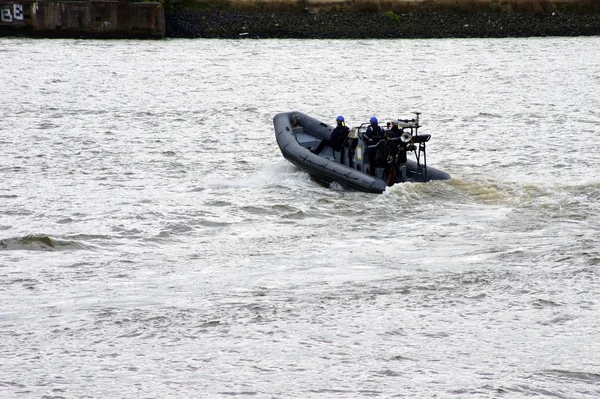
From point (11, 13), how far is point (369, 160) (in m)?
38.4

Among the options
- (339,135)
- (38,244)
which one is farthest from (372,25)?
(38,244)

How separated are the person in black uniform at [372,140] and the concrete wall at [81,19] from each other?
3535 centimetres

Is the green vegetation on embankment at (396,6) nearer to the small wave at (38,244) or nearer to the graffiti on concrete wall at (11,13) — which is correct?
the graffiti on concrete wall at (11,13)

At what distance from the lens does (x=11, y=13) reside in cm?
5156

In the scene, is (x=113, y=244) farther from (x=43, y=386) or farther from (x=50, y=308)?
(x=43, y=386)

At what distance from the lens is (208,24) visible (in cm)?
5531

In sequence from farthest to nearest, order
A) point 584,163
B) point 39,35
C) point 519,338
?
point 39,35 < point 584,163 < point 519,338

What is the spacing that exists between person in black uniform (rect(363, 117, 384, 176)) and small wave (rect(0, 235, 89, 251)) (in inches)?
243

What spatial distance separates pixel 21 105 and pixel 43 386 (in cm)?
2366

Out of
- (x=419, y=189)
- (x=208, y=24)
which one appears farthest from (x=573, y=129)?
(x=208, y=24)

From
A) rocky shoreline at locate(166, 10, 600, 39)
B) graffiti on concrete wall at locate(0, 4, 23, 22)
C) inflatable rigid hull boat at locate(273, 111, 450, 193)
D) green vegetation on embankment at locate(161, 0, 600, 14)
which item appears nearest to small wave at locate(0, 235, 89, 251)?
inflatable rigid hull boat at locate(273, 111, 450, 193)

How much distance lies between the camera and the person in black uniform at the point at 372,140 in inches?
730

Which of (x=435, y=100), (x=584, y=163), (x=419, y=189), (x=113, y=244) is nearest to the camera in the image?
(x=113, y=244)

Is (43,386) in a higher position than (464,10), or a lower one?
lower
